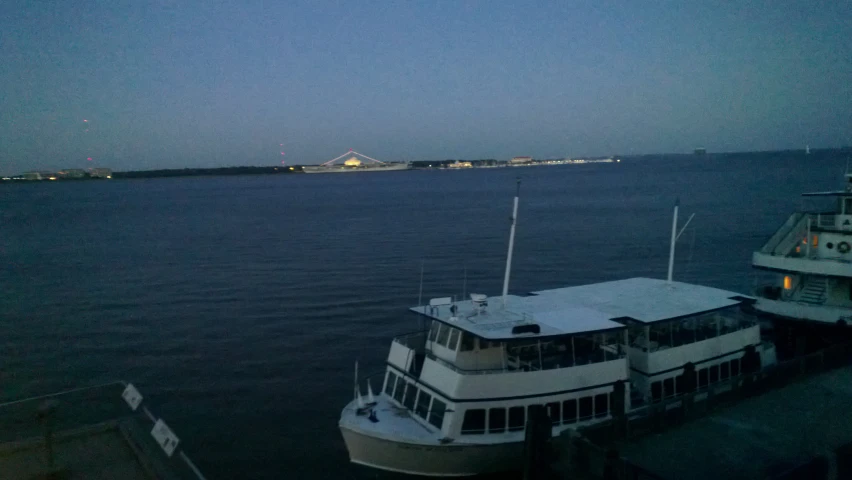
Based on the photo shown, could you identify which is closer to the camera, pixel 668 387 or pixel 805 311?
pixel 668 387

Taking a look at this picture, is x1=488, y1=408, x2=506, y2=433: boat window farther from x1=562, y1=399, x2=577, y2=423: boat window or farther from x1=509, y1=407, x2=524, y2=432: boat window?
x1=562, y1=399, x2=577, y2=423: boat window

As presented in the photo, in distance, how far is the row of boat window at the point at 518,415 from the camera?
1198cm

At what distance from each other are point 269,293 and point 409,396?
1900 centimetres

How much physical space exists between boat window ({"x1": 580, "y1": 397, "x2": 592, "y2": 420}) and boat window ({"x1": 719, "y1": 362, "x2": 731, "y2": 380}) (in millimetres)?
4738

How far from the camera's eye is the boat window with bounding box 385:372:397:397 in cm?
1393

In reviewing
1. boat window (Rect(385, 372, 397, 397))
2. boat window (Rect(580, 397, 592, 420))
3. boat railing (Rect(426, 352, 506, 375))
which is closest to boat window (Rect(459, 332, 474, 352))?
boat railing (Rect(426, 352, 506, 375))

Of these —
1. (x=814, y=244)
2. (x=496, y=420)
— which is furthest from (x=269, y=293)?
(x=814, y=244)

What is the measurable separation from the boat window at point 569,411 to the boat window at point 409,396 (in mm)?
3279

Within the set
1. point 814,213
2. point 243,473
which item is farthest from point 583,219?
point 243,473

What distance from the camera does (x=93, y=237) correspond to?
58500mm

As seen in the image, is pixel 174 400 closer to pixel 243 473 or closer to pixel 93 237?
pixel 243 473

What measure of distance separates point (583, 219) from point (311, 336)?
147 feet

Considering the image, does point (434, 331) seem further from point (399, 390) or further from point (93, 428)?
point (93, 428)

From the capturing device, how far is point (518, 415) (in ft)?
40.1
